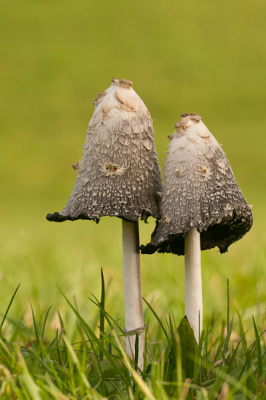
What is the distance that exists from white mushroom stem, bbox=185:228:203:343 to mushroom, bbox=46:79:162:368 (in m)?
0.19

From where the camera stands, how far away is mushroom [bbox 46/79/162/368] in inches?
72.2

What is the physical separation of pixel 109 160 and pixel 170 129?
977cm

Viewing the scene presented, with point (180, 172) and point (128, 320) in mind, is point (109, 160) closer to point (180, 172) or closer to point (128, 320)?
point (180, 172)

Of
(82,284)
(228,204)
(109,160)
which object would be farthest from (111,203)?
(82,284)

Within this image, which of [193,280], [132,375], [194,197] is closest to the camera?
[132,375]

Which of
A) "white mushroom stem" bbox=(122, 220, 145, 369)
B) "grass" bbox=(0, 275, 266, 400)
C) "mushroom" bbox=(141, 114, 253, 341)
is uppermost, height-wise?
"mushroom" bbox=(141, 114, 253, 341)

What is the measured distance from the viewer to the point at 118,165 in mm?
1854

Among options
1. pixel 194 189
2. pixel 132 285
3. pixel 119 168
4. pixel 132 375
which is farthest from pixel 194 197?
pixel 132 375

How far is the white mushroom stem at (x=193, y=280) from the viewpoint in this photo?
1938 millimetres

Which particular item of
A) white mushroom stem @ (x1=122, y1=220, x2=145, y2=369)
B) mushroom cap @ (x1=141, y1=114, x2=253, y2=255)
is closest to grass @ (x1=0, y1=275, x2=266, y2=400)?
white mushroom stem @ (x1=122, y1=220, x2=145, y2=369)

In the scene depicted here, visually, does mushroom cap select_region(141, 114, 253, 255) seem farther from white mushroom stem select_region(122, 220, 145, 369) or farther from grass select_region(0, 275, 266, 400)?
grass select_region(0, 275, 266, 400)

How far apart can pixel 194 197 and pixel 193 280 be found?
35cm

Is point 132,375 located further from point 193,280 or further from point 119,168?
point 119,168

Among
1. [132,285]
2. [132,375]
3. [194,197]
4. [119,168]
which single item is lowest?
[132,375]
